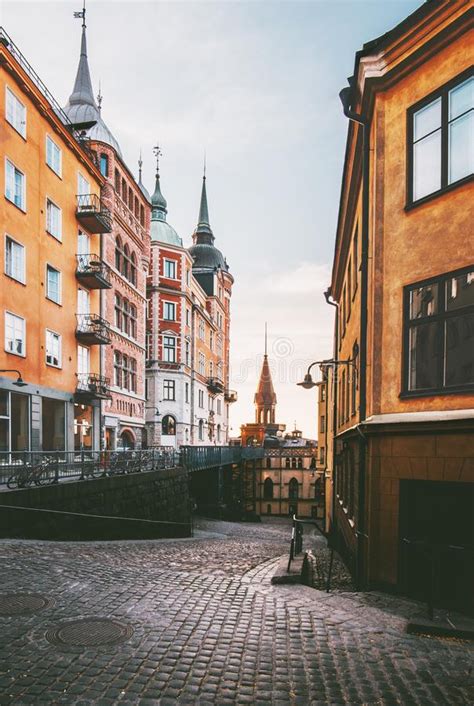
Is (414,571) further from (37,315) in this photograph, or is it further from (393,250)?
(37,315)

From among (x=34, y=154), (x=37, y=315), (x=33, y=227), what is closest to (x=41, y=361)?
(x=37, y=315)

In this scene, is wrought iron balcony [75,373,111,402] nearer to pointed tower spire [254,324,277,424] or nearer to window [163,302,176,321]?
window [163,302,176,321]

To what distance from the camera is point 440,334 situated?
8781 millimetres

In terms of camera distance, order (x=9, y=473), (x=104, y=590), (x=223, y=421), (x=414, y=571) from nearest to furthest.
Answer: (x=104, y=590) → (x=414, y=571) → (x=9, y=473) → (x=223, y=421)

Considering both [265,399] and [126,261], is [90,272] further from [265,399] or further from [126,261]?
[265,399]

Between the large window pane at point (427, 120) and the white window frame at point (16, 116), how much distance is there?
1570cm

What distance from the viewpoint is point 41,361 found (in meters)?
21.5

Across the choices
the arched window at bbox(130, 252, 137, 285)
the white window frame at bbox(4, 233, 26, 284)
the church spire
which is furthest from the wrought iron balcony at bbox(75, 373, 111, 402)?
the church spire

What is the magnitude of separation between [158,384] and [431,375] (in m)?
39.9

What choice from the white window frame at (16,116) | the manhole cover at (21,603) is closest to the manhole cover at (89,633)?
the manhole cover at (21,603)

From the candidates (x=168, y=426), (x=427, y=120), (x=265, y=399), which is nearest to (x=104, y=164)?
(x=427, y=120)

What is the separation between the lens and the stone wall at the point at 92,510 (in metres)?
12.5

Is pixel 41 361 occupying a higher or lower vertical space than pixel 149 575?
higher

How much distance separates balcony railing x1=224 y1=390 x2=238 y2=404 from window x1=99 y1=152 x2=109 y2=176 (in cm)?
4364
